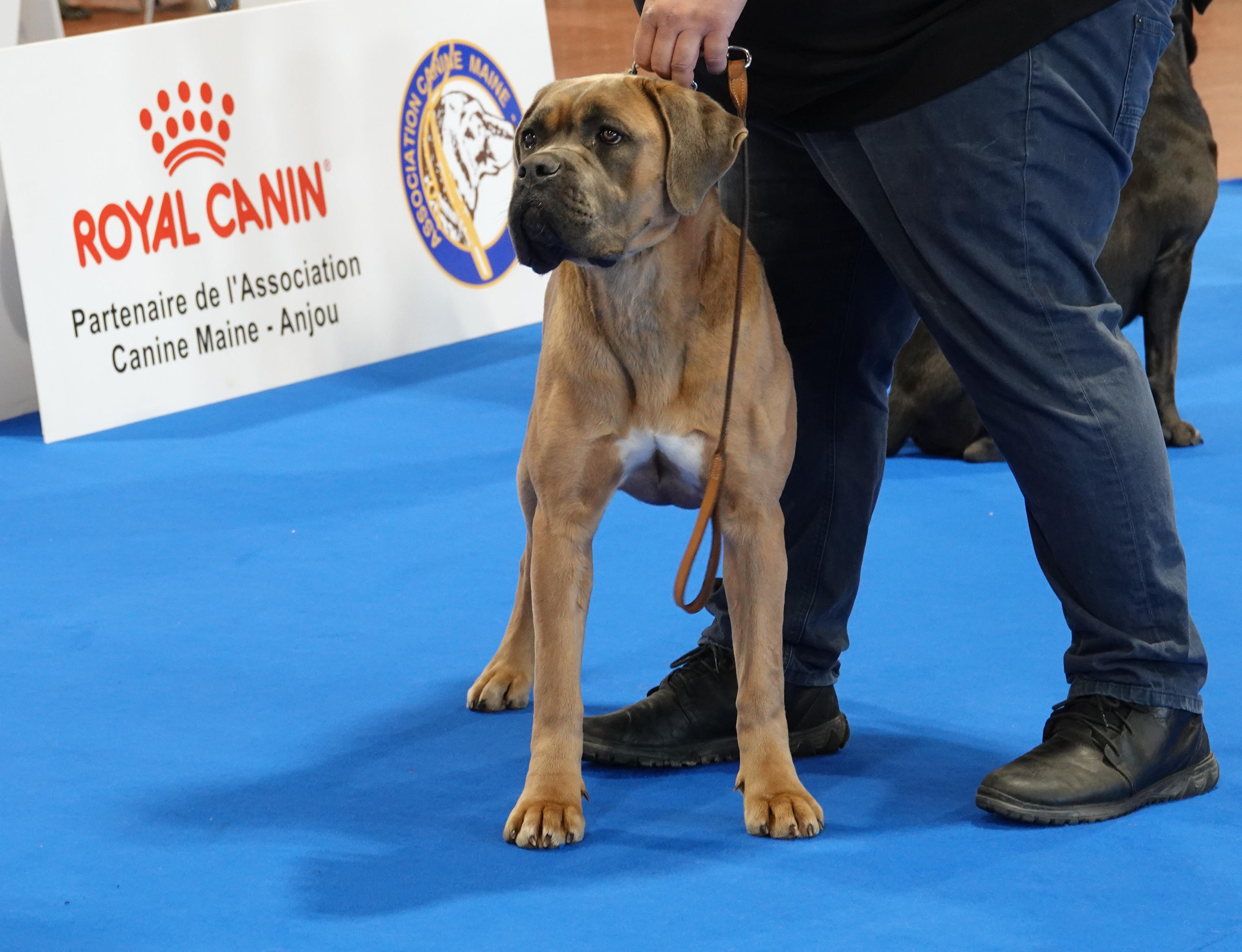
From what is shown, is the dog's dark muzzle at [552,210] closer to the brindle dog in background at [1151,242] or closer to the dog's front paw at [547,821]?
the dog's front paw at [547,821]

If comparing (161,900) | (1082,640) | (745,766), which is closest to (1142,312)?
(1082,640)

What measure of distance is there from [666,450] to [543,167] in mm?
495

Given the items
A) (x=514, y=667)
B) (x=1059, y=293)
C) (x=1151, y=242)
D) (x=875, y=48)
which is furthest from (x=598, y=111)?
(x=1151, y=242)

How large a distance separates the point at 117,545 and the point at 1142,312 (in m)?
3.23

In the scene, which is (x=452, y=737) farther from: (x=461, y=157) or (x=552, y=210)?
(x=461, y=157)

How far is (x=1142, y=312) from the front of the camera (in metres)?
4.88

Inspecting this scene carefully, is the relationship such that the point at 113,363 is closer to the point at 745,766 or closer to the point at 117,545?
the point at 117,545

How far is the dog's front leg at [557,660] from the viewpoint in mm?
2457

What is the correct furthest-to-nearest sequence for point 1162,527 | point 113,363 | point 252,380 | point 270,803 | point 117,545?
point 252,380, point 113,363, point 117,545, point 270,803, point 1162,527

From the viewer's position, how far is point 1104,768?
7.98 ft

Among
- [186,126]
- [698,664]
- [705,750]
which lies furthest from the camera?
[186,126]

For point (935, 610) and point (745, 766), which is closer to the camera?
point (745, 766)

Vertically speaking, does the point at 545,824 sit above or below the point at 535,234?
below

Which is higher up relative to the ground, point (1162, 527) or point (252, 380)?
point (1162, 527)
